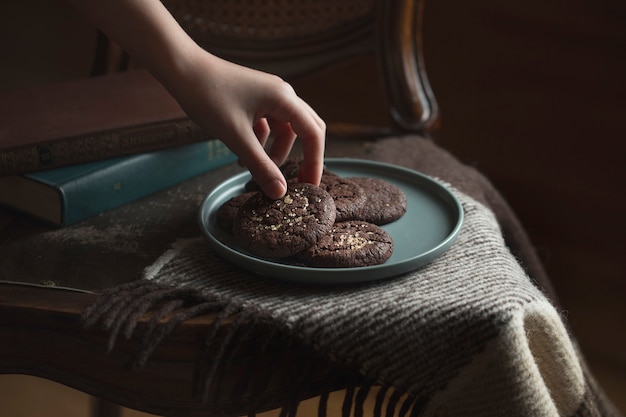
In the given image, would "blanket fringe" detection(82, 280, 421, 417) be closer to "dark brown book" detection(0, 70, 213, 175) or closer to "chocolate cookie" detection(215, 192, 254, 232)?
"chocolate cookie" detection(215, 192, 254, 232)

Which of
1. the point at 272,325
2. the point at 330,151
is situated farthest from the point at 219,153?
the point at 272,325

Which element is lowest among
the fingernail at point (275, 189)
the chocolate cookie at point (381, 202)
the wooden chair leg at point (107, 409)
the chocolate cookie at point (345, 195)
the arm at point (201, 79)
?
the wooden chair leg at point (107, 409)

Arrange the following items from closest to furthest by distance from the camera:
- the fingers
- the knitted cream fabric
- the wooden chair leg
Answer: the knitted cream fabric → the fingers → the wooden chair leg

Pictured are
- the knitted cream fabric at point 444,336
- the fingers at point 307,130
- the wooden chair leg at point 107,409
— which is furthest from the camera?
the wooden chair leg at point 107,409

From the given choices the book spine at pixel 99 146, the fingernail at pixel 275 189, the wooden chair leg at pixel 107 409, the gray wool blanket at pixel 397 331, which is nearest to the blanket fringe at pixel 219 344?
the gray wool blanket at pixel 397 331

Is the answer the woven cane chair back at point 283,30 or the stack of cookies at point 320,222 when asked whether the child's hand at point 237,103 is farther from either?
the woven cane chair back at point 283,30

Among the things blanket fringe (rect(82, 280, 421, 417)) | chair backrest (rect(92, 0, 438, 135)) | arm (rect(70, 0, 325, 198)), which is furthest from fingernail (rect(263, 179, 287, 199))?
chair backrest (rect(92, 0, 438, 135))

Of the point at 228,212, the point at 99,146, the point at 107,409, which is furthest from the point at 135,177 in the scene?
the point at 107,409
